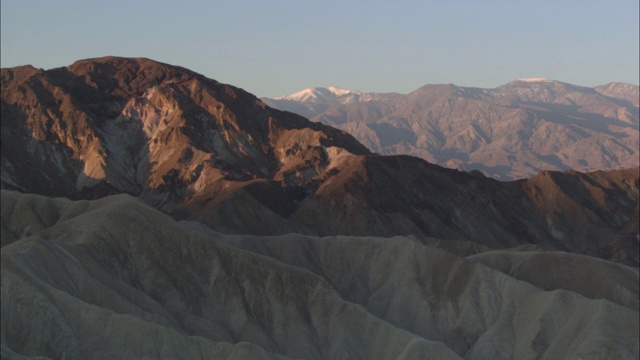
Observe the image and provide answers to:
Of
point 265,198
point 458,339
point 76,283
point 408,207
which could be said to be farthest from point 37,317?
point 408,207

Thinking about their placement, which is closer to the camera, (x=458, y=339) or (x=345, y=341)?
(x=345, y=341)

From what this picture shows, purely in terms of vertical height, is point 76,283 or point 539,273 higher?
point 76,283

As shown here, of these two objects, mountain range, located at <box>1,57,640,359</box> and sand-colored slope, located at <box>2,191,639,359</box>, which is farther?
mountain range, located at <box>1,57,640,359</box>

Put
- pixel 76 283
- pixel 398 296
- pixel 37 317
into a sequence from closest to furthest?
pixel 37 317 → pixel 76 283 → pixel 398 296

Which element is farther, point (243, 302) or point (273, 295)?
A: point (273, 295)

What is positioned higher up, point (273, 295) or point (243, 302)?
point (273, 295)

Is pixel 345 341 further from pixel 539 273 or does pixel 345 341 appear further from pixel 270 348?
pixel 539 273

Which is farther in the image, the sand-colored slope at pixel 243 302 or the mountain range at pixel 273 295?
the mountain range at pixel 273 295

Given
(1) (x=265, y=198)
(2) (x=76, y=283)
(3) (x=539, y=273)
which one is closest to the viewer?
(2) (x=76, y=283)
